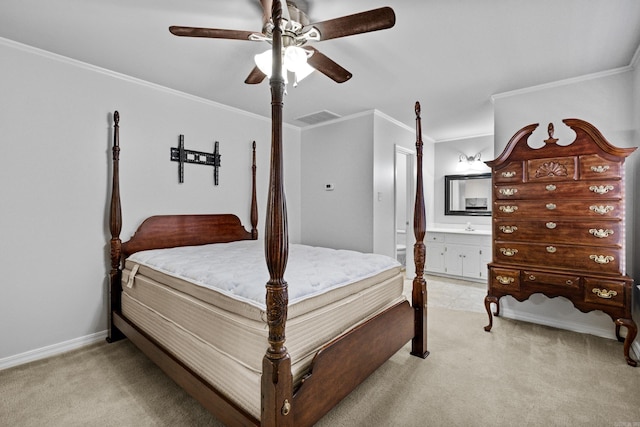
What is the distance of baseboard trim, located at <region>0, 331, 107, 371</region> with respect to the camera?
2383 millimetres

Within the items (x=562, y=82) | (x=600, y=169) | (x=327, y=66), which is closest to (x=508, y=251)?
(x=600, y=169)

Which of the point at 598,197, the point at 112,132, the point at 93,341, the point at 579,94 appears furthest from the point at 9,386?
the point at 579,94

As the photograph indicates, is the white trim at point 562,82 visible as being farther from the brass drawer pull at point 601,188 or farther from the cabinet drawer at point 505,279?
the cabinet drawer at point 505,279

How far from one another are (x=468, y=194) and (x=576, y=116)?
247cm

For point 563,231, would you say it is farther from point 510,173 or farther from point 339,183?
point 339,183

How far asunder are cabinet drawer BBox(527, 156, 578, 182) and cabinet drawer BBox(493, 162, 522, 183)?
0.26ft

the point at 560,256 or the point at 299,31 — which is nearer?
the point at 299,31

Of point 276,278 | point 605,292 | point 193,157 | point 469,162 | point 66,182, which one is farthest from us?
point 469,162

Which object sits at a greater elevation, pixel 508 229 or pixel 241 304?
pixel 508 229

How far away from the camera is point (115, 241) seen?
2.80 meters

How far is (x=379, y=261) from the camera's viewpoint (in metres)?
2.39

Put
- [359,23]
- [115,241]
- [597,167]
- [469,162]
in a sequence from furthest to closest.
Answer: [469,162]
[115,241]
[597,167]
[359,23]

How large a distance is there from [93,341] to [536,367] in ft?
12.1

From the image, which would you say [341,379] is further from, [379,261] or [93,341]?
[93,341]
